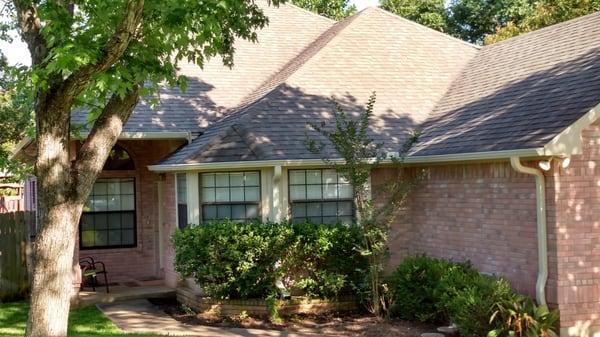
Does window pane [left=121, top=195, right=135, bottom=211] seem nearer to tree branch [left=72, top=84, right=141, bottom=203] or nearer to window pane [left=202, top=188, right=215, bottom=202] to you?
window pane [left=202, top=188, right=215, bottom=202]

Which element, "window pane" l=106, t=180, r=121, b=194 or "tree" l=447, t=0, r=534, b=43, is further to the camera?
"tree" l=447, t=0, r=534, b=43

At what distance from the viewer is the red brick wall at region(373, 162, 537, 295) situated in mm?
10438

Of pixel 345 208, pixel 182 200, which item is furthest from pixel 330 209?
pixel 182 200

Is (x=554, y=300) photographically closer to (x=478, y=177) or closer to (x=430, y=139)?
(x=478, y=177)

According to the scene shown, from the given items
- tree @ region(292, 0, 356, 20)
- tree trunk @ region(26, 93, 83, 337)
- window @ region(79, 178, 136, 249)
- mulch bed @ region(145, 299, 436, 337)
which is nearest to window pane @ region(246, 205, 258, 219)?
mulch bed @ region(145, 299, 436, 337)

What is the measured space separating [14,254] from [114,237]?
2108 millimetres

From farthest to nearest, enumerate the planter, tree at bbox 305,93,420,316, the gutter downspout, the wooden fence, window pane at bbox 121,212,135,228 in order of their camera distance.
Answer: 1. window pane at bbox 121,212,135,228
2. the wooden fence
3. the planter
4. tree at bbox 305,93,420,316
5. the gutter downspout

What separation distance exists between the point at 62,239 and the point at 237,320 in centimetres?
503

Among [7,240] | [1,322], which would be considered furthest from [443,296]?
[7,240]

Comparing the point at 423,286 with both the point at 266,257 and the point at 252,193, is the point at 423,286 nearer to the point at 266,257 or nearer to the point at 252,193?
the point at 266,257

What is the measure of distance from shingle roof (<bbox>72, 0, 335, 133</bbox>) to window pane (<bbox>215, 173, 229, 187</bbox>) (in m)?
1.86

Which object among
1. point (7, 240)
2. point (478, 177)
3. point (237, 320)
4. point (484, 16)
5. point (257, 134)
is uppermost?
point (484, 16)

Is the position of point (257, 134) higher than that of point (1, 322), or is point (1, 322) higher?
point (257, 134)

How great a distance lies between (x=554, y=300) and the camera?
31.8 ft
